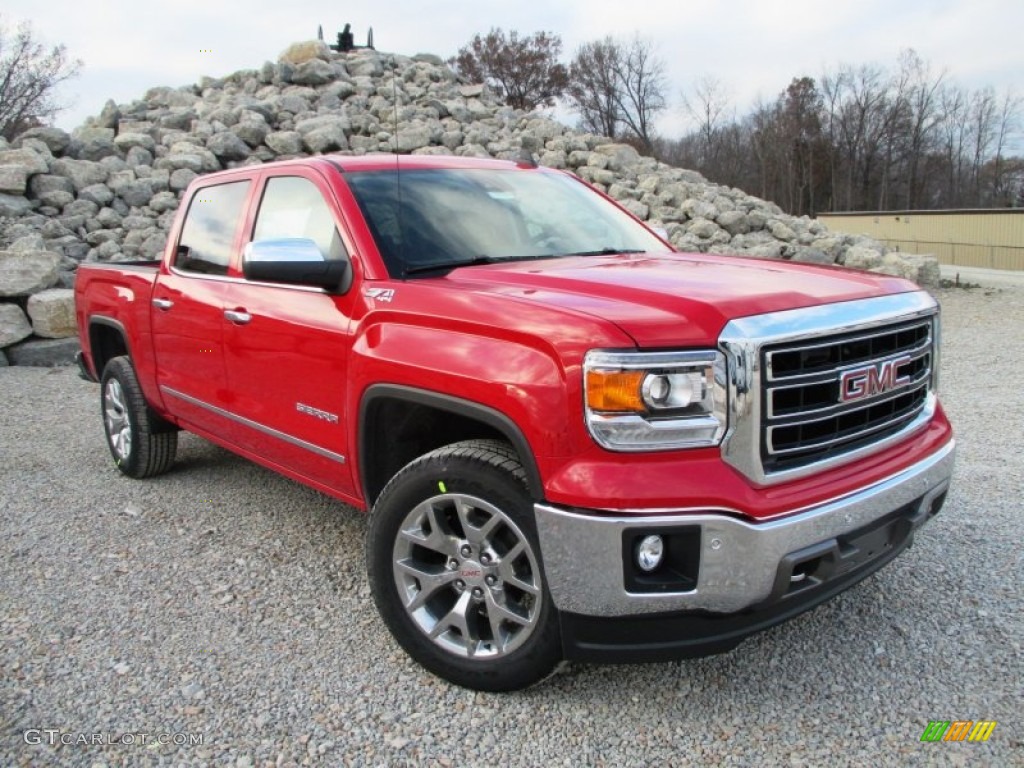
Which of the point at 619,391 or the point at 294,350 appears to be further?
the point at 294,350

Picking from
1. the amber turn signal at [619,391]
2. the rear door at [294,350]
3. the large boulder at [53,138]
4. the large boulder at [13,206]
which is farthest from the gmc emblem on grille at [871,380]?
the large boulder at [53,138]

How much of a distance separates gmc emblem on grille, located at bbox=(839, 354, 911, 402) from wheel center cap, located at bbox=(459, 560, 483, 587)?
129 cm

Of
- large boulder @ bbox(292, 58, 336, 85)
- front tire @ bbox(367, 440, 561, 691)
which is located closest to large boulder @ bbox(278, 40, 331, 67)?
large boulder @ bbox(292, 58, 336, 85)

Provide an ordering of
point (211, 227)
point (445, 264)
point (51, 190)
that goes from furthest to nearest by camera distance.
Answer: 1. point (51, 190)
2. point (211, 227)
3. point (445, 264)

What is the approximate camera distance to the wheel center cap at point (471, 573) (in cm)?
280

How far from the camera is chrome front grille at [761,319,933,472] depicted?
2.50 meters

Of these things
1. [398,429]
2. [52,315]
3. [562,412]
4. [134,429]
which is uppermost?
[562,412]

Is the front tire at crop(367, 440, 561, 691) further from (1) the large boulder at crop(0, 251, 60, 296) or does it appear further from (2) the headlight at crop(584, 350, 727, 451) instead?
(1) the large boulder at crop(0, 251, 60, 296)

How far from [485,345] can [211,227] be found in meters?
2.52

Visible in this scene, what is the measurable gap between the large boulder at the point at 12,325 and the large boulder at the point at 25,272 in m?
0.21

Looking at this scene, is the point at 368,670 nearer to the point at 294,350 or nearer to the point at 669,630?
the point at 669,630

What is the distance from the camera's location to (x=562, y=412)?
246 centimetres

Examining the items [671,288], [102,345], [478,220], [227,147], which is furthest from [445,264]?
[227,147]

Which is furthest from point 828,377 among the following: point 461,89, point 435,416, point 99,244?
point 461,89
